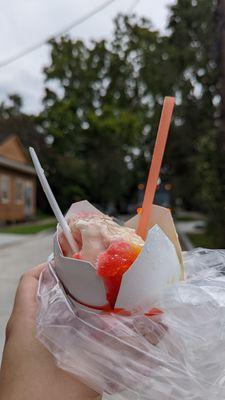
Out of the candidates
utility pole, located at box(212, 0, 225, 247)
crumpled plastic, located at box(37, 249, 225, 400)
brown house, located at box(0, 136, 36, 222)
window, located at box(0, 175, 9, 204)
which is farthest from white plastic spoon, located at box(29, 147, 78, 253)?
window, located at box(0, 175, 9, 204)

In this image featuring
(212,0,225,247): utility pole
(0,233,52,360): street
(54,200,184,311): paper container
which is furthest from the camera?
(212,0,225,247): utility pole

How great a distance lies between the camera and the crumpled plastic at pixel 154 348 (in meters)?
1.07

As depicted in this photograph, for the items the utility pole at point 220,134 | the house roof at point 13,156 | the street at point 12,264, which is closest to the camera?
the street at point 12,264

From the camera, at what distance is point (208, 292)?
1.12 m

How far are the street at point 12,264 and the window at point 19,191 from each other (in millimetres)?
11697

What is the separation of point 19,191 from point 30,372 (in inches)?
1236

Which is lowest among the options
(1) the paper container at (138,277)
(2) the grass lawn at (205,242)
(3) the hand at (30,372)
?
(2) the grass lawn at (205,242)

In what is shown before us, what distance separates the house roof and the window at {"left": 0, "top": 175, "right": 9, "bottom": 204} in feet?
2.47

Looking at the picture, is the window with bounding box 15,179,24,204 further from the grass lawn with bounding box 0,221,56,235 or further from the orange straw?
the orange straw

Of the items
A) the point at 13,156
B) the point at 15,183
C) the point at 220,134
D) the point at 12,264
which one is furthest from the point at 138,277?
the point at 13,156

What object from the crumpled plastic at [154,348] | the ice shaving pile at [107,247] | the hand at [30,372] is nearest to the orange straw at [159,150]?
the ice shaving pile at [107,247]

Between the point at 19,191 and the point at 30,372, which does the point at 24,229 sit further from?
the point at 30,372

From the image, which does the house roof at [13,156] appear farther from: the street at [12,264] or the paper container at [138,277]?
the paper container at [138,277]

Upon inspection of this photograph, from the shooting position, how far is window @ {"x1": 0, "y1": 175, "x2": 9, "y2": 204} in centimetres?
2853
